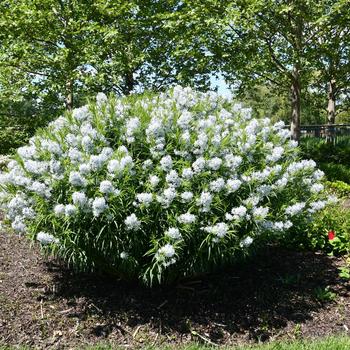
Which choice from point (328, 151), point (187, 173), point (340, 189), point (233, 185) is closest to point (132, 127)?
point (187, 173)

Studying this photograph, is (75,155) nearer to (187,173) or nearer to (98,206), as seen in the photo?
(98,206)

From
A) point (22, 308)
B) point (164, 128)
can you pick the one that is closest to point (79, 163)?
point (164, 128)

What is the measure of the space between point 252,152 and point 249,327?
1482mm

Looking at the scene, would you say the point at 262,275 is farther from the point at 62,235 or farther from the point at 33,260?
the point at 33,260

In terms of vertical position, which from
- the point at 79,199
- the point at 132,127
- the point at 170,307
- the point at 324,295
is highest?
the point at 132,127

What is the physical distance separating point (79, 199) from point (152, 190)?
575 mm

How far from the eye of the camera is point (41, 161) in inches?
A: 163

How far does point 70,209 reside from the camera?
11.8 ft

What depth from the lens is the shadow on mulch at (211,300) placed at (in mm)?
4008

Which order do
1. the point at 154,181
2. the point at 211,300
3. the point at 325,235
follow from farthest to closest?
the point at 325,235
the point at 211,300
the point at 154,181

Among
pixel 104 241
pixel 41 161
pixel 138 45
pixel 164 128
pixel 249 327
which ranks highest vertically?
pixel 138 45

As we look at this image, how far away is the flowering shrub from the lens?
373 cm

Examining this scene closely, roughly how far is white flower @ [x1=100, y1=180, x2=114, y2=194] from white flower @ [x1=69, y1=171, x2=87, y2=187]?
7.2 inches

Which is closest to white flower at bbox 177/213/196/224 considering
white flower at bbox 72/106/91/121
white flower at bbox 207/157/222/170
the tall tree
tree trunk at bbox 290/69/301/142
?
white flower at bbox 207/157/222/170
